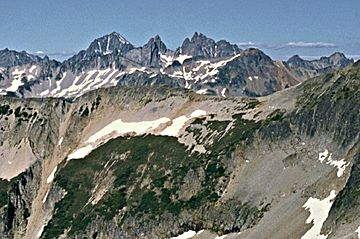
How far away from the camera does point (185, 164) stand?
5935 inches

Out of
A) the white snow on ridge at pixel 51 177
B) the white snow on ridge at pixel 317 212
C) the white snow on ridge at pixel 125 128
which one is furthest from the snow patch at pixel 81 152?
the white snow on ridge at pixel 317 212

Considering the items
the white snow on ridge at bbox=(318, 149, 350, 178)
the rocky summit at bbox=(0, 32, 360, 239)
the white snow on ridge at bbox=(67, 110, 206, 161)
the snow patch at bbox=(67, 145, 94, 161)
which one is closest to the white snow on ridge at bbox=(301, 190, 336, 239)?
the rocky summit at bbox=(0, 32, 360, 239)

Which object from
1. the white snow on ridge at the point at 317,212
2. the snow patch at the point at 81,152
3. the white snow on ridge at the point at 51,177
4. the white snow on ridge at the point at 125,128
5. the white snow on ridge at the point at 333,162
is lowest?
the white snow on ridge at the point at 317,212

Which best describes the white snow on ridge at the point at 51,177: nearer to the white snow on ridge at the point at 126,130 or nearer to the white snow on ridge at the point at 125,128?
the white snow on ridge at the point at 126,130

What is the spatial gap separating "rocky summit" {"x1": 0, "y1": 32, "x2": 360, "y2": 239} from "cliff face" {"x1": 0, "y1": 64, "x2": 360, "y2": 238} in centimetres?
30

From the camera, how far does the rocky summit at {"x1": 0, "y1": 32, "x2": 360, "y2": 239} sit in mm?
117562

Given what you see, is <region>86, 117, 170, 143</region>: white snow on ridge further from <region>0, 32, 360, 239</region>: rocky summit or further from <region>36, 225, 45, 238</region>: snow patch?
<region>36, 225, 45, 238</region>: snow patch

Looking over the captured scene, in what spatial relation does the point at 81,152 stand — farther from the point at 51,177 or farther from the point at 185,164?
the point at 185,164

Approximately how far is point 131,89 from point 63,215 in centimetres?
5163

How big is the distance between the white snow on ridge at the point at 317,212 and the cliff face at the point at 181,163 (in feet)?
3.20

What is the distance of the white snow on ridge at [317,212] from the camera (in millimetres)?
Result: 100931

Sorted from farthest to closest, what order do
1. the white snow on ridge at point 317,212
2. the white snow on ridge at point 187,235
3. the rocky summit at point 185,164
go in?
the white snow on ridge at point 187,235
the rocky summit at point 185,164
the white snow on ridge at point 317,212

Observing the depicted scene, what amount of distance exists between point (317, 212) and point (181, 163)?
50.7 meters

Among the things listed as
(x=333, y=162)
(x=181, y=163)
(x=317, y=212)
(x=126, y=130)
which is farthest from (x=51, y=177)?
(x=317, y=212)
